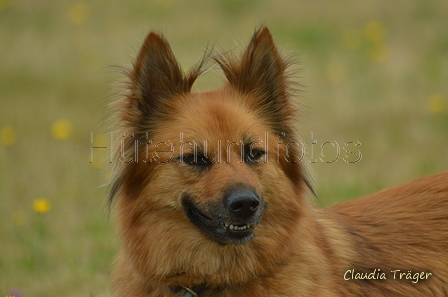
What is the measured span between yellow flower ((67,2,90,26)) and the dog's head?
9.12 metres

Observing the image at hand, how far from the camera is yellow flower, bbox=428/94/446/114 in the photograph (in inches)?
350

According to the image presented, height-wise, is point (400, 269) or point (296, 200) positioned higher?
point (296, 200)

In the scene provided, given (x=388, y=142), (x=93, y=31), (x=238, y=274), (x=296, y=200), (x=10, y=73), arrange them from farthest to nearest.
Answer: (x=93, y=31)
(x=10, y=73)
(x=388, y=142)
(x=296, y=200)
(x=238, y=274)

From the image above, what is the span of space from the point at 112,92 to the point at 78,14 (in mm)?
8655

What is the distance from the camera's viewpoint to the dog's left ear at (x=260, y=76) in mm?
3918

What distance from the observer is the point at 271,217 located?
3674mm

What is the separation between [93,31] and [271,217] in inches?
378

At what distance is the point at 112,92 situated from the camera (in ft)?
14.7

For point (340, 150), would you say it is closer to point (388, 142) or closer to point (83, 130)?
point (388, 142)

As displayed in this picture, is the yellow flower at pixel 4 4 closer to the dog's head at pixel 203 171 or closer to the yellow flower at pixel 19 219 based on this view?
the yellow flower at pixel 19 219

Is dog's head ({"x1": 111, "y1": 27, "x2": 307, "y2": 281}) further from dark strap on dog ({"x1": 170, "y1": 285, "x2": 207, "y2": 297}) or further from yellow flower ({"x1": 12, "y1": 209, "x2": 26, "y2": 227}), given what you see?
yellow flower ({"x1": 12, "y1": 209, "x2": 26, "y2": 227})

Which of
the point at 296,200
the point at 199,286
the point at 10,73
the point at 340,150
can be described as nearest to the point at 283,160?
the point at 296,200

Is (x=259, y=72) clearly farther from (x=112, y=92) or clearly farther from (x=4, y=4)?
(x=4, y=4)

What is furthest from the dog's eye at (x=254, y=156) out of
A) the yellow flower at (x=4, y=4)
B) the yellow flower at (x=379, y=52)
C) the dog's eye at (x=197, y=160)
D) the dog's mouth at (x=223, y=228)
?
the yellow flower at (x=4, y=4)
